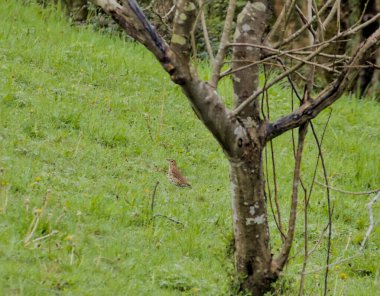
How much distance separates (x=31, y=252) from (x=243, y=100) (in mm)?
1756

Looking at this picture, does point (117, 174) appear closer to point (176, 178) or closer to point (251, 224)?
point (176, 178)

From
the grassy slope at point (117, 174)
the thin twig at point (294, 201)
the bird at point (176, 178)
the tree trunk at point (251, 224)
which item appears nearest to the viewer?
the tree trunk at point (251, 224)

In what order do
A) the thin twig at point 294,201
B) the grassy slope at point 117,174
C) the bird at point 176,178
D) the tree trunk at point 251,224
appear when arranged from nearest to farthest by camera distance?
the tree trunk at point 251,224
the thin twig at point 294,201
the grassy slope at point 117,174
the bird at point 176,178

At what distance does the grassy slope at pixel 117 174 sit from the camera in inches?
222

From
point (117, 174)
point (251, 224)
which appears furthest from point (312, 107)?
point (117, 174)

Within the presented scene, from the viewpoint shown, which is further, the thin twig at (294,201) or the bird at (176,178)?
the bird at (176,178)

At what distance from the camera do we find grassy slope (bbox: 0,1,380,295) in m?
5.63

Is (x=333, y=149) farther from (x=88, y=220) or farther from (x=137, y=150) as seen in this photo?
(x=88, y=220)

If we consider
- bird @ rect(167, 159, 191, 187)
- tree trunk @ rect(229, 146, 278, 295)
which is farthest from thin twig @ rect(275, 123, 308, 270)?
bird @ rect(167, 159, 191, 187)

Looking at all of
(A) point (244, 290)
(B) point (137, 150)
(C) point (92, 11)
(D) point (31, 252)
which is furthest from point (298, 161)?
(C) point (92, 11)

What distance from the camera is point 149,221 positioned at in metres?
6.78

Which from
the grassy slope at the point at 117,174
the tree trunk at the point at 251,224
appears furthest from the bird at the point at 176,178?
the tree trunk at the point at 251,224

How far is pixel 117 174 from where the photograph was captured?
7.87 meters

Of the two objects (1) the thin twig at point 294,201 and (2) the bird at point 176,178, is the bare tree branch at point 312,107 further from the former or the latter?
(2) the bird at point 176,178
